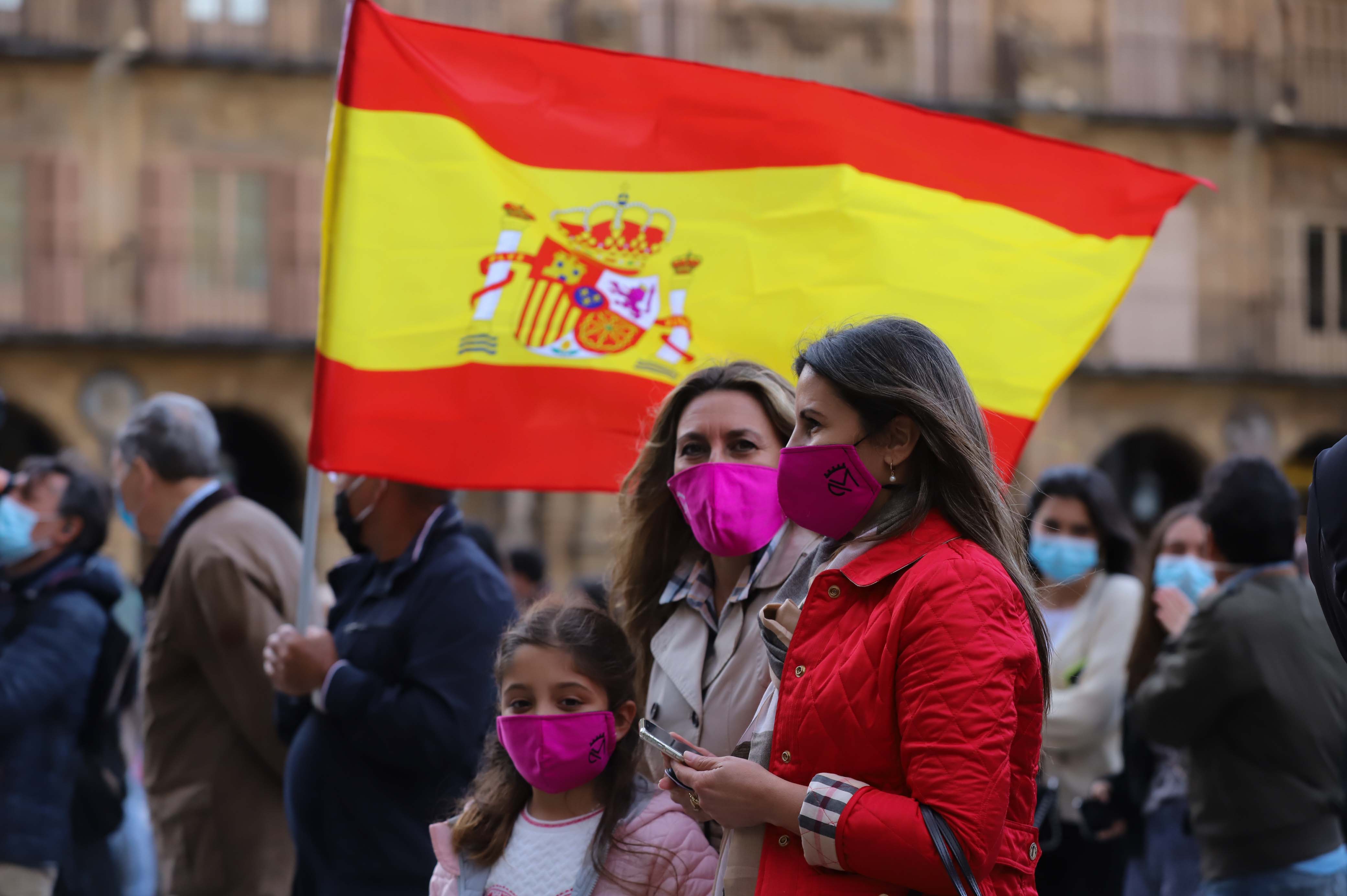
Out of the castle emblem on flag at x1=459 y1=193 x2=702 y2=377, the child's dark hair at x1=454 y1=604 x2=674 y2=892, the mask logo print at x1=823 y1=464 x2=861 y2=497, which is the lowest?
the child's dark hair at x1=454 y1=604 x2=674 y2=892

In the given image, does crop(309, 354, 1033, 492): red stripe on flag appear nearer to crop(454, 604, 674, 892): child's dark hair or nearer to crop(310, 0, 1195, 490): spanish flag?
crop(310, 0, 1195, 490): spanish flag

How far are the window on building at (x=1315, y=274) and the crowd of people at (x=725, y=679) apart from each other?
20565 millimetres

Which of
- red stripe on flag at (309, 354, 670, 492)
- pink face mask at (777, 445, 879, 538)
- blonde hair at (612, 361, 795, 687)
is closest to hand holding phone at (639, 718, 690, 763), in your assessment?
pink face mask at (777, 445, 879, 538)

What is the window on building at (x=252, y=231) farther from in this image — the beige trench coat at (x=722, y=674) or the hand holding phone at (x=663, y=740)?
the hand holding phone at (x=663, y=740)

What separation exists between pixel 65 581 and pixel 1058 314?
11.8 feet

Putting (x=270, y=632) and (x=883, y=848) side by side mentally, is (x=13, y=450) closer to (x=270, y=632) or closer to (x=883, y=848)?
(x=270, y=632)

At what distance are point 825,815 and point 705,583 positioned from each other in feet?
4.36

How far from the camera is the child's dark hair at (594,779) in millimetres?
3684

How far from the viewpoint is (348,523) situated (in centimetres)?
498

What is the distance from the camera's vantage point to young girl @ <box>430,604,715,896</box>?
140 inches

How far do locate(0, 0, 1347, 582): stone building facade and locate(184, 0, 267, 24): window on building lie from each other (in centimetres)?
3

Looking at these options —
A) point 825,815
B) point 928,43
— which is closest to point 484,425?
point 825,815

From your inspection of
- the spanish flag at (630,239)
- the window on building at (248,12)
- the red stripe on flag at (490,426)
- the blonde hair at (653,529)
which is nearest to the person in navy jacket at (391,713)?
the red stripe on flag at (490,426)

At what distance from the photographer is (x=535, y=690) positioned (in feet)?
12.2
